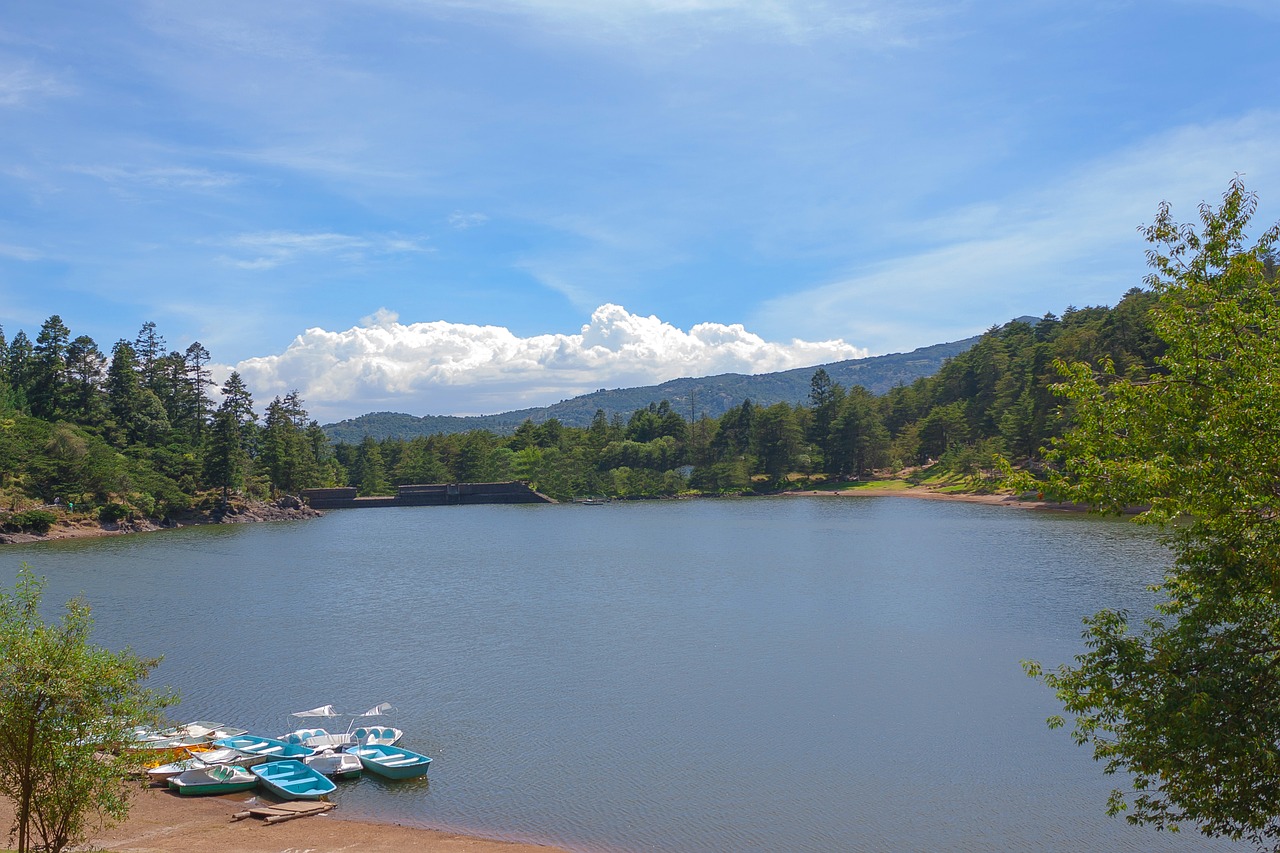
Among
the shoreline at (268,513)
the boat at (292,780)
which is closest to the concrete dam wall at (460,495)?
the shoreline at (268,513)

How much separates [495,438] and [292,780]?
143m

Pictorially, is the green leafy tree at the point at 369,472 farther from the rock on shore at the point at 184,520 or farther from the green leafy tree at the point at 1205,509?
the green leafy tree at the point at 1205,509

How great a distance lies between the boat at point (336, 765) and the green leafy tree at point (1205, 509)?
641 inches

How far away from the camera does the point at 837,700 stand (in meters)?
26.1

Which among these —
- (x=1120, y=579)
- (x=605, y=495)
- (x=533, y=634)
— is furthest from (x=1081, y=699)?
(x=605, y=495)

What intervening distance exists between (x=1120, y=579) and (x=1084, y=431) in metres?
36.4

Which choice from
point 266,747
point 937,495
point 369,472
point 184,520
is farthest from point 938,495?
point 266,747

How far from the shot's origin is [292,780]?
19891 millimetres

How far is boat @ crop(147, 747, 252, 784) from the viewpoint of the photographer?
20.4m

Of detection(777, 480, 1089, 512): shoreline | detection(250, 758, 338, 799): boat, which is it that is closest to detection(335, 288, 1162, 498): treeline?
detection(777, 480, 1089, 512): shoreline

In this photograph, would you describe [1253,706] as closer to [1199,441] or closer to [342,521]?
[1199,441]

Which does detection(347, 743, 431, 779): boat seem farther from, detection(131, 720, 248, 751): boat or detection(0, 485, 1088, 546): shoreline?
detection(0, 485, 1088, 546): shoreline

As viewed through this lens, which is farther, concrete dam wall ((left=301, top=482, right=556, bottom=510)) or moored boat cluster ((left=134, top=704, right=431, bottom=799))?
concrete dam wall ((left=301, top=482, right=556, bottom=510))

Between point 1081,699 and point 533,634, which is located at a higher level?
point 1081,699
